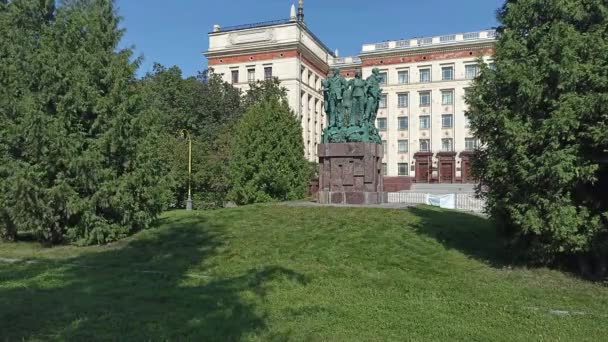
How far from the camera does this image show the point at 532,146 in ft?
27.7

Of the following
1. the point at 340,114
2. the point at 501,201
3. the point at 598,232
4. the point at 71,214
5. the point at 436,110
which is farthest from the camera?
the point at 436,110

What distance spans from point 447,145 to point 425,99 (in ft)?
19.3

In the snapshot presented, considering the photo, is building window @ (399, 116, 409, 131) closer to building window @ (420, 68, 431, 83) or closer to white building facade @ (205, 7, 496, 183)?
white building facade @ (205, 7, 496, 183)

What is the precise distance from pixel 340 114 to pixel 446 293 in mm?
12537

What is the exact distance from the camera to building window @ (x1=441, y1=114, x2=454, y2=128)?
181 feet

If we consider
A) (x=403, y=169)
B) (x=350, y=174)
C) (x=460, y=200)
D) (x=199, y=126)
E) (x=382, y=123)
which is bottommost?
(x=460, y=200)

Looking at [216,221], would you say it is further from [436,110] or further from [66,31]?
[436,110]

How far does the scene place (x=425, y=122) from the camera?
56656mm

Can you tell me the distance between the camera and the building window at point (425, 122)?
185 feet

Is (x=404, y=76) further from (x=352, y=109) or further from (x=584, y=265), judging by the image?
(x=584, y=265)

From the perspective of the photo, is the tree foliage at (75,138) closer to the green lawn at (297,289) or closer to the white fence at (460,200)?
the green lawn at (297,289)

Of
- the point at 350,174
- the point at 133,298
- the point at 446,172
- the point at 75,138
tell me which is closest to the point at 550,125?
the point at 133,298

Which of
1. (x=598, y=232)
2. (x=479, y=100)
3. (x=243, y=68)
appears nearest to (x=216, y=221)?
(x=479, y=100)

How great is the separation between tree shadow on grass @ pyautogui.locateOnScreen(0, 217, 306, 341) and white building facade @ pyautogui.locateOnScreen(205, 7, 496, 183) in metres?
44.8
